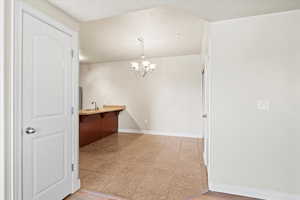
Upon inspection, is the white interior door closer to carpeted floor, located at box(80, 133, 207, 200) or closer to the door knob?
the door knob

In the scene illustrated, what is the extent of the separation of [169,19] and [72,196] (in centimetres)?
307

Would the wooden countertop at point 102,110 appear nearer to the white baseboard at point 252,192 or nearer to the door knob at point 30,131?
the door knob at point 30,131

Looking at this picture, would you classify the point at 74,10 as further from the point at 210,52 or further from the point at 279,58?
the point at 279,58

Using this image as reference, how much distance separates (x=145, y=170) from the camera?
2.73m

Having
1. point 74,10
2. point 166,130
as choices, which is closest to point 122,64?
point 166,130

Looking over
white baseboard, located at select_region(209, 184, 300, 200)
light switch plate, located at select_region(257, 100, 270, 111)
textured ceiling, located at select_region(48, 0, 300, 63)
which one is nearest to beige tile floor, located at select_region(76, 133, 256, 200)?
white baseboard, located at select_region(209, 184, 300, 200)

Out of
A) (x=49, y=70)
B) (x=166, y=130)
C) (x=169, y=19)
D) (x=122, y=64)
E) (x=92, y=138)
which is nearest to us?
(x=49, y=70)

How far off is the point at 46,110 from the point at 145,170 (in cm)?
182

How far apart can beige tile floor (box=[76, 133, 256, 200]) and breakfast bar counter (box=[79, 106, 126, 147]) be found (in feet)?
0.94

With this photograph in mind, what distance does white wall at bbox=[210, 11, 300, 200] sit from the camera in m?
1.90

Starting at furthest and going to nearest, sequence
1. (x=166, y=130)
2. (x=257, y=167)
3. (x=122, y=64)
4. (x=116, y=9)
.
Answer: (x=122, y=64) < (x=166, y=130) < (x=257, y=167) < (x=116, y=9)

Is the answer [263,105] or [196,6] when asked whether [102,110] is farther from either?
[263,105]

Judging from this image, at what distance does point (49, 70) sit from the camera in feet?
5.71
